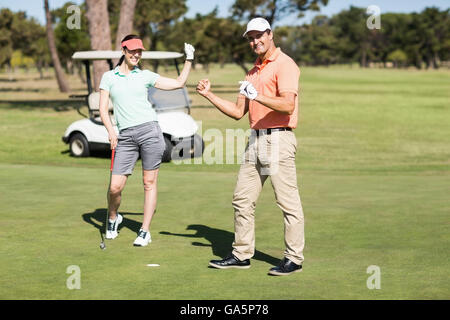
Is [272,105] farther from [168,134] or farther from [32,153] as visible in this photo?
[32,153]

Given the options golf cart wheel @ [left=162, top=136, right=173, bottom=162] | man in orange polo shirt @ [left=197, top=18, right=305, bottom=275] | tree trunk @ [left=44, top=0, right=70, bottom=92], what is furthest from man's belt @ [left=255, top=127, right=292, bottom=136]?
tree trunk @ [left=44, top=0, right=70, bottom=92]

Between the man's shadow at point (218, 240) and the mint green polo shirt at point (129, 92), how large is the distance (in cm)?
132

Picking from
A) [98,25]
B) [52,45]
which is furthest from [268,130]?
[52,45]

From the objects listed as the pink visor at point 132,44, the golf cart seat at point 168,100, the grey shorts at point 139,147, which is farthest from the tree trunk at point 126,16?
the pink visor at point 132,44

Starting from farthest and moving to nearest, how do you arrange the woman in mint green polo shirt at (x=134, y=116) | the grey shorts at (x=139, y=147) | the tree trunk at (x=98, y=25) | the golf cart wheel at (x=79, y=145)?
the tree trunk at (x=98, y=25) < the golf cart wheel at (x=79, y=145) < the grey shorts at (x=139, y=147) < the woman in mint green polo shirt at (x=134, y=116)

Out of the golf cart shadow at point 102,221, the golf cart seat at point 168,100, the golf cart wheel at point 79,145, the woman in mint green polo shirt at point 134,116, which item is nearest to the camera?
the woman in mint green polo shirt at point 134,116

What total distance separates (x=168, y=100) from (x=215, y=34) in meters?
50.8

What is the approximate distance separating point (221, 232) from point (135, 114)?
63.3 inches

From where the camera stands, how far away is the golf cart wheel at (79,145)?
50.9ft

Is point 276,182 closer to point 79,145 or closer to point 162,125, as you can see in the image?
point 162,125

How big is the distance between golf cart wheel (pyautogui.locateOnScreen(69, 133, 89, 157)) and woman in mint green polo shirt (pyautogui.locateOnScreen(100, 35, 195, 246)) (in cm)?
870

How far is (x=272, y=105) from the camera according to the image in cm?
533

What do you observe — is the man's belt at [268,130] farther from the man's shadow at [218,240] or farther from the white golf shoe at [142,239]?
the white golf shoe at [142,239]

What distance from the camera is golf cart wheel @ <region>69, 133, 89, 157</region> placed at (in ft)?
50.9
